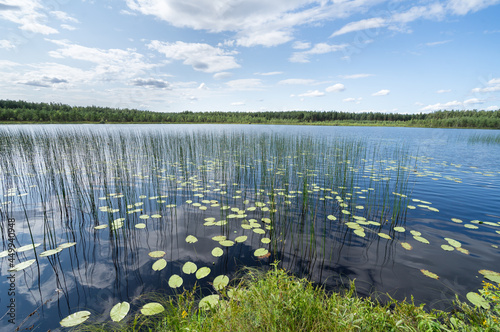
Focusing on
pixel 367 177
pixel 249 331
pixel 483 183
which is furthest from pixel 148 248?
pixel 483 183

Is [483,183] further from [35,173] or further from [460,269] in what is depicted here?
[35,173]

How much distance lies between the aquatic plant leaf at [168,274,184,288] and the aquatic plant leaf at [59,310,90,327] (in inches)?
30.2

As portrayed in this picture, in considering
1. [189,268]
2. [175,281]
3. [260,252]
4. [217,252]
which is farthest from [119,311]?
[260,252]

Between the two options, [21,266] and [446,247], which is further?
[446,247]

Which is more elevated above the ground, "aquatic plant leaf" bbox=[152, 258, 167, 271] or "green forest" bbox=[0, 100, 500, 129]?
"green forest" bbox=[0, 100, 500, 129]

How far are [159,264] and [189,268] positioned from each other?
1.45ft

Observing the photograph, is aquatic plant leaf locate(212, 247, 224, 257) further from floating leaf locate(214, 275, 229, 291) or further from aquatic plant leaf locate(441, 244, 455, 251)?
aquatic plant leaf locate(441, 244, 455, 251)

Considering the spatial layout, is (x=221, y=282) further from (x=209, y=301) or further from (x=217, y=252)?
(x=217, y=252)

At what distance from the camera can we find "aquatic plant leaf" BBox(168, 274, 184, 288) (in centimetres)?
224

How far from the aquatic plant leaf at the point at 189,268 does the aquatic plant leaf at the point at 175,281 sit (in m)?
0.13

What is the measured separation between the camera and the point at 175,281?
91.0 inches

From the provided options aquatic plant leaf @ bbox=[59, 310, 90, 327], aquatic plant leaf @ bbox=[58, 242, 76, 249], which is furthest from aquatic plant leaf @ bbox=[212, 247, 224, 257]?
aquatic plant leaf @ bbox=[58, 242, 76, 249]

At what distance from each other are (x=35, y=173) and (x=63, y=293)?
619 cm

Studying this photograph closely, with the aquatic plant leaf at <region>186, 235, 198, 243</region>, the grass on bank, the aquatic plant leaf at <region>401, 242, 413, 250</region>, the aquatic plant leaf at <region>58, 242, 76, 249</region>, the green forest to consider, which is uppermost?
the green forest
